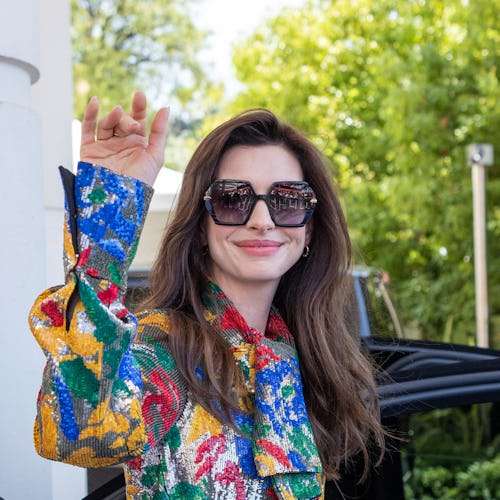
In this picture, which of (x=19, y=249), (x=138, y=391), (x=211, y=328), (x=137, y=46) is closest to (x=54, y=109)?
(x=19, y=249)

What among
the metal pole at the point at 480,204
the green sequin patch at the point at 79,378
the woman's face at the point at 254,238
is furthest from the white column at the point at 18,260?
the metal pole at the point at 480,204

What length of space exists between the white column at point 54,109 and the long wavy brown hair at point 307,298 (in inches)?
45.0

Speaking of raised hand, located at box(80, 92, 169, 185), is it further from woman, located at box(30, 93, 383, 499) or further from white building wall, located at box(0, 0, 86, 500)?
white building wall, located at box(0, 0, 86, 500)

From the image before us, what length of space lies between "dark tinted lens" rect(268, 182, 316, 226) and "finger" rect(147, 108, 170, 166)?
320 millimetres

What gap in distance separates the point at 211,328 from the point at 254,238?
0.66ft

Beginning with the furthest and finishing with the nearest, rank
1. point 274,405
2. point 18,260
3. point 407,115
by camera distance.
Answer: point 407,115 < point 18,260 < point 274,405

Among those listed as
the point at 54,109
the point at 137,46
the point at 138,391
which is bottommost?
the point at 138,391

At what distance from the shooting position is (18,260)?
2230mm

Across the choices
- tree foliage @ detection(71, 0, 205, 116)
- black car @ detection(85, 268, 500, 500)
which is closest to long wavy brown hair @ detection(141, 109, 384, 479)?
black car @ detection(85, 268, 500, 500)

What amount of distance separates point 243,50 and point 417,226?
4.91 m

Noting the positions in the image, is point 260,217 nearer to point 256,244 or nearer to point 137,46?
point 256,244

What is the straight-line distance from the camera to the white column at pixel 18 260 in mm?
2209

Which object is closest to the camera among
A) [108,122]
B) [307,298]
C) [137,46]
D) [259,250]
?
[108,122]

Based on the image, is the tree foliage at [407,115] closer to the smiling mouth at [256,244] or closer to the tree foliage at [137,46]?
the smiling mouth at [256,244]
